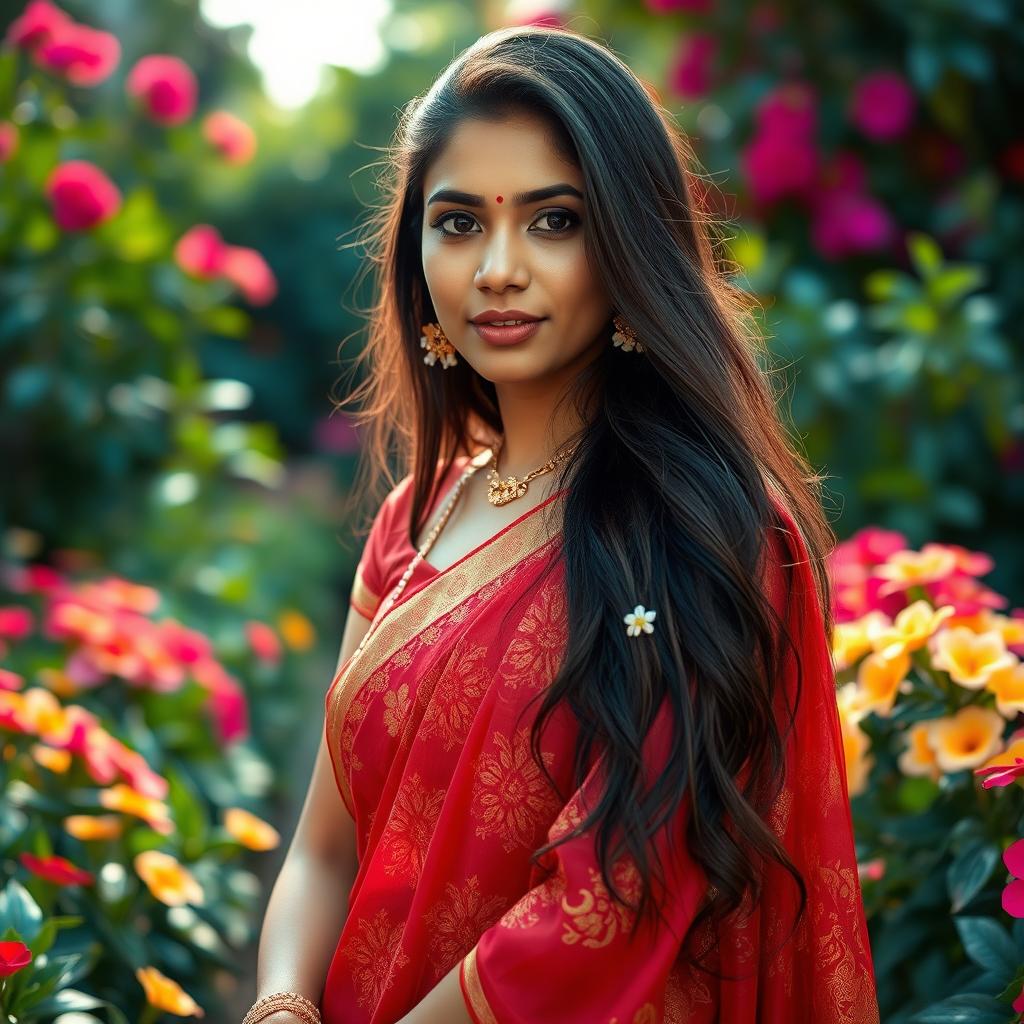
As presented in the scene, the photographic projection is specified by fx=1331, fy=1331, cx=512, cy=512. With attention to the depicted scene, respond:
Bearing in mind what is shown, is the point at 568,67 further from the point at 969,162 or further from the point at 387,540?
the point at 969,162

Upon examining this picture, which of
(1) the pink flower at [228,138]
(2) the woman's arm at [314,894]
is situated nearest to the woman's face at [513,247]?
Answer: (2) the woman's arm at [314,894]

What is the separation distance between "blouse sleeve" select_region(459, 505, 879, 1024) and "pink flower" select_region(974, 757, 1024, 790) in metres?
0.21

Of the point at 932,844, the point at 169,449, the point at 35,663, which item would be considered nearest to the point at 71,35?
the point at 169,449

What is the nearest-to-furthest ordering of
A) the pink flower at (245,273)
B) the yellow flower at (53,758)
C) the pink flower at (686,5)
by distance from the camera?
1. the yellow flower at (53,758)
2. the pink flower at (245,273)
3. the pink flower at (686,5)

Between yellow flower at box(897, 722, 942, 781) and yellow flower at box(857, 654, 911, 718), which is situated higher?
yellow flower at box(857, 654, 911, 718)

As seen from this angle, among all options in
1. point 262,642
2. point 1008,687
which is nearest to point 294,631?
point 262,642

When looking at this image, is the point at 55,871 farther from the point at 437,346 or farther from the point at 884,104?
the point at 884,104

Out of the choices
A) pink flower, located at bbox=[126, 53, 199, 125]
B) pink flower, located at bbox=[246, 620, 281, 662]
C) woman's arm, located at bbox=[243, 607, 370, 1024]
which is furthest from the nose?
pink flower, located at bbox=[126, 53, 199, 125]

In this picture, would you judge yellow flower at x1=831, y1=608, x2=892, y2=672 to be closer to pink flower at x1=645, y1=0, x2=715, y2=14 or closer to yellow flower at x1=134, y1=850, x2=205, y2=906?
yellow flower at x1=134, y1=850, x2=205, y2=906

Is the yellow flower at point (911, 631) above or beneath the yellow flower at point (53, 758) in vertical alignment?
above

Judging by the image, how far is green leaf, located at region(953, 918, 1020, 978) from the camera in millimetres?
1674

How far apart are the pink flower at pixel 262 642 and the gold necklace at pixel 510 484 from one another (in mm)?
1954

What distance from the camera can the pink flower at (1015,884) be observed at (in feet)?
4.95

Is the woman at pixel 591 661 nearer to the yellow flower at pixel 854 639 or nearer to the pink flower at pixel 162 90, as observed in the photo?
the yellow flower at pixel 854 639
